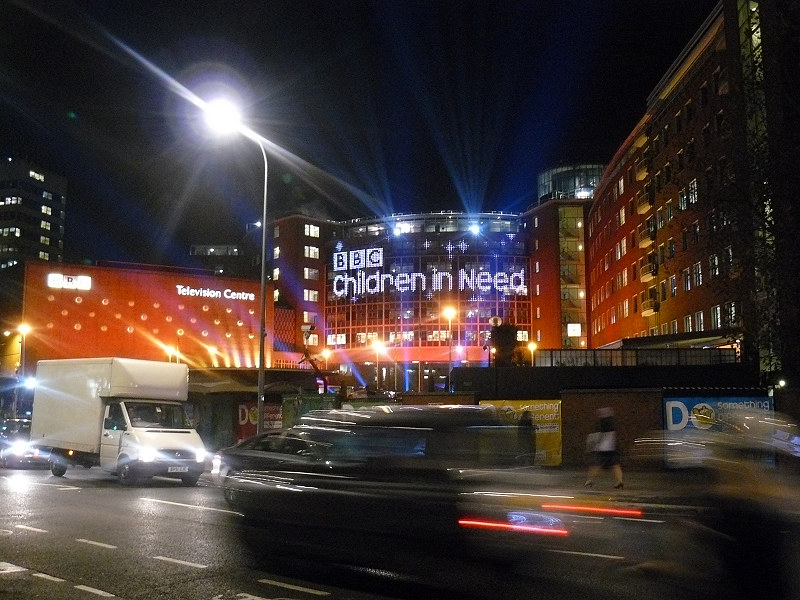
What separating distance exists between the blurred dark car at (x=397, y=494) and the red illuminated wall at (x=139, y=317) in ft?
197

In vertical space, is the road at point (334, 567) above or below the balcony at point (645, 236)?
below

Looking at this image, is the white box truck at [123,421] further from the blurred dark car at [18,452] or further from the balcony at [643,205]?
the balcony at [643,205]

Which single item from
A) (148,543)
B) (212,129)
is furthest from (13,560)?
(212,129)

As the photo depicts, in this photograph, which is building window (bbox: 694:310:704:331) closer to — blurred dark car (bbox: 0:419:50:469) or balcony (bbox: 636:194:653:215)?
balcony (bbox: 636:194:653:215)

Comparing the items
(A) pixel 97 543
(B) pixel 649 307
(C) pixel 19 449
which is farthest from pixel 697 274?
(A) pixel 97 543

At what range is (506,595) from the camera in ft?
25.0

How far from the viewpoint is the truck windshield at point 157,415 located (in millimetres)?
20266

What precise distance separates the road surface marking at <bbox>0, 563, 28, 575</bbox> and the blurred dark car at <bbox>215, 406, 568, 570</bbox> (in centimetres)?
249

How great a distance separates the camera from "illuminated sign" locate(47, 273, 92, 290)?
2566 inches

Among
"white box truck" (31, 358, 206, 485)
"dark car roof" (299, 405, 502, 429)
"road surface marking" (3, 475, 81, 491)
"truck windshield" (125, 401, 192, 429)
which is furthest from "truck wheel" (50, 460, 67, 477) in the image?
"dark car roof" (299, 405, 502, 429)

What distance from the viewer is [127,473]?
19.4 metres

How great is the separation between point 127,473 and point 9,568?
1097 cm

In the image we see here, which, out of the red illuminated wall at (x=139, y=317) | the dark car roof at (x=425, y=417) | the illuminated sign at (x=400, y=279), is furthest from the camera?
the illuminated sign at (x=400, y=279)

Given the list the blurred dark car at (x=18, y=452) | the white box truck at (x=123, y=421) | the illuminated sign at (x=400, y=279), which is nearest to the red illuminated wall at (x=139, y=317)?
the illuminated sign at (x=400, y=279)
